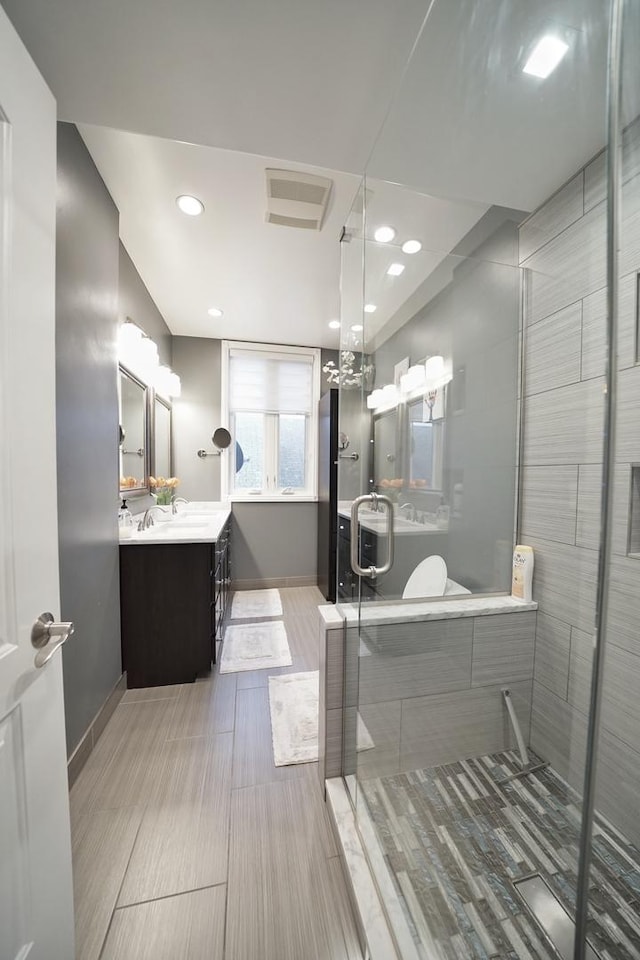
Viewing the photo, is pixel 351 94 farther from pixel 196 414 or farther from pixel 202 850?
pixel 196 414

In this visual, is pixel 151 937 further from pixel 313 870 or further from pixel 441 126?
pixel 441 126

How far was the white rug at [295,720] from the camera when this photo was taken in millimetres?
1487

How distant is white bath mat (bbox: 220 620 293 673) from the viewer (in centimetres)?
→ 224

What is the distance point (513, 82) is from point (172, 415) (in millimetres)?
3384

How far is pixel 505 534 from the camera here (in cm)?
129

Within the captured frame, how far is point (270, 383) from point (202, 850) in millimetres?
3608

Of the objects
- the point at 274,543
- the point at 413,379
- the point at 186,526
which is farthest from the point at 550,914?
the point at 274,543

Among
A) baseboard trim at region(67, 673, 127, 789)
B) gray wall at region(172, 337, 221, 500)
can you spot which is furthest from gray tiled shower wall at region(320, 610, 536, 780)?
gray wall at region(172, 337, 221, 500)

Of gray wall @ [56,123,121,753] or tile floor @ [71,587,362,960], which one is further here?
gray wall @ [56,123,121,753]

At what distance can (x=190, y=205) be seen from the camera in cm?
179

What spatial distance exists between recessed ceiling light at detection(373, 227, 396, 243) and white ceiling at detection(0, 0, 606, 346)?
0.10 feet

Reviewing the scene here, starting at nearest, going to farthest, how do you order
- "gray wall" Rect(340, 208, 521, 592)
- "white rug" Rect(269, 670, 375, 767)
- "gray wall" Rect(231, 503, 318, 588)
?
1. "gray wall" Rect(340, 208, 521, 592)
2. "white rug" Rect(269, 670, 375, 767)
3. "gray wall" Rect(231, 503, 318, 588)

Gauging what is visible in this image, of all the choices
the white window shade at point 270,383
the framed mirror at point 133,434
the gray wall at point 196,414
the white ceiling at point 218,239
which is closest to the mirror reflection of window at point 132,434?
the framed mirror at point 133,434

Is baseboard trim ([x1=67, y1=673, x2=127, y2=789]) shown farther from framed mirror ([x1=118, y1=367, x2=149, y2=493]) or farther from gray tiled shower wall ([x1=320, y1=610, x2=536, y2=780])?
framed mirror ([x1=118, y1=367, x2=149, y2=493])
